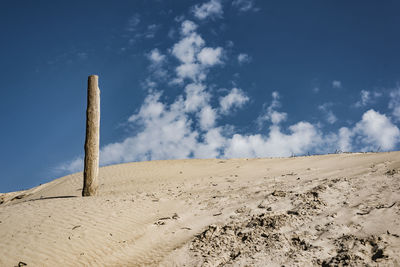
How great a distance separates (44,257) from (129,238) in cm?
173

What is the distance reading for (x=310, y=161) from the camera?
11.4 meters

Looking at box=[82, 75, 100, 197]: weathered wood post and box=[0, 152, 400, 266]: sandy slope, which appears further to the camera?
box=[82, 75, 100, 197]: weathered wood post

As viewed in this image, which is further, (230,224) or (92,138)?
(92,138)

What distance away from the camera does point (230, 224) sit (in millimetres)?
6039

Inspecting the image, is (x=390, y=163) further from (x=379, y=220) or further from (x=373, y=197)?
(x=379, y=220)

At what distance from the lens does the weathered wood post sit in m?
9.62

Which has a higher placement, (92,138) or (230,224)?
(92,138)

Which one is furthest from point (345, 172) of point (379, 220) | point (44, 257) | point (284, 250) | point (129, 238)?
point (44, 257)

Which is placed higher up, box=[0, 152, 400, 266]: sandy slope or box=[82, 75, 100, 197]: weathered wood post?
box=[82, 75, 100, 197]: weathered wood post

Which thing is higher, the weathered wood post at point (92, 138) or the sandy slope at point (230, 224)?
the weathered wood post at point (92, 138)

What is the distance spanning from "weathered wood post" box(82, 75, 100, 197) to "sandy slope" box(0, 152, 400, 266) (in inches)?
31.5

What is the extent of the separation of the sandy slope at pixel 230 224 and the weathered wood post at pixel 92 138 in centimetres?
80

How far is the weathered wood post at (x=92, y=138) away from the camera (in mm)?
9617

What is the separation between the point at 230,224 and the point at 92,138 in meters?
5.95
